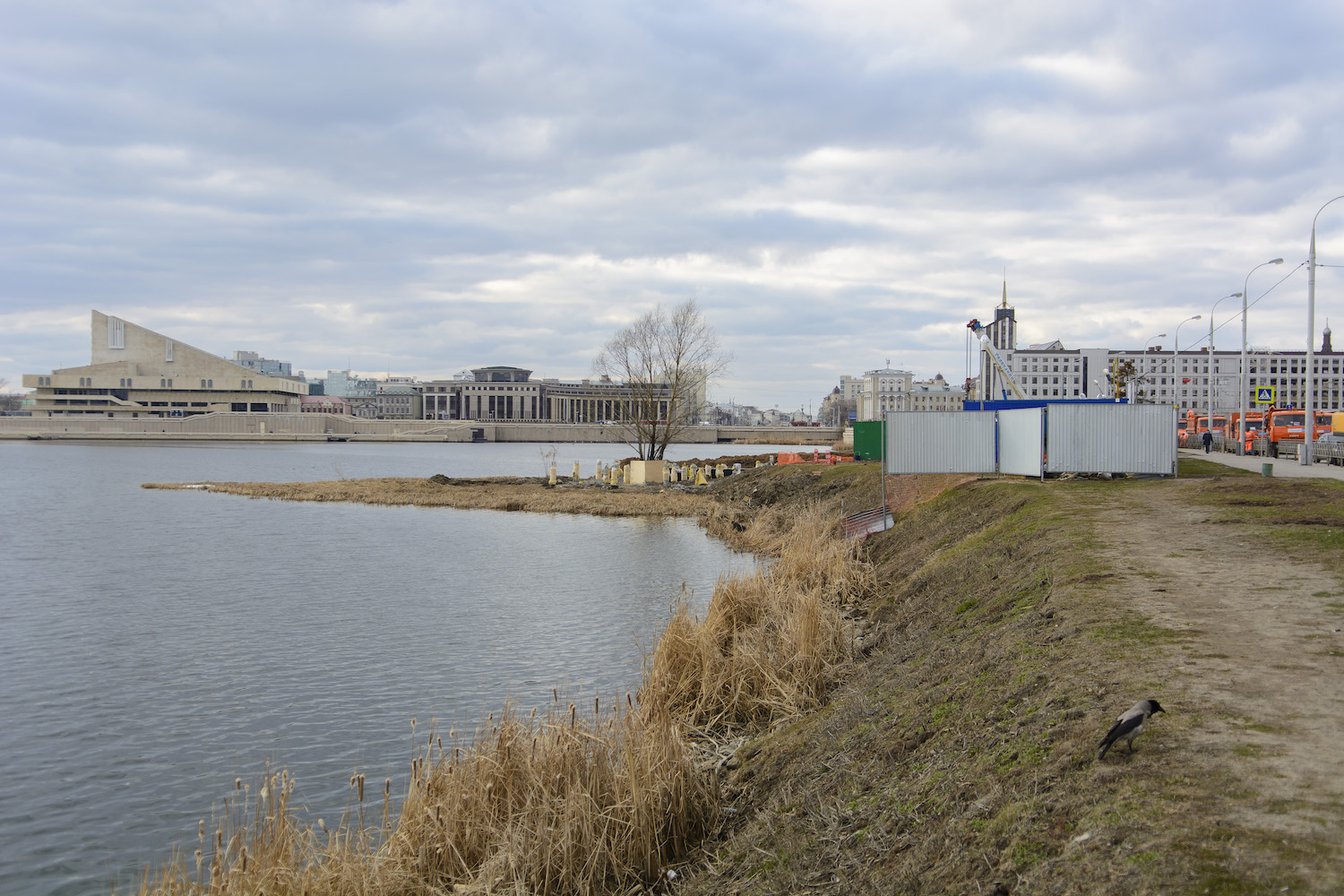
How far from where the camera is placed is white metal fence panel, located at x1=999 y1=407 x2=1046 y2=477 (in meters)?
23.3

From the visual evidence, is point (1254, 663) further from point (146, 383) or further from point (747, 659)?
point (146, 383)

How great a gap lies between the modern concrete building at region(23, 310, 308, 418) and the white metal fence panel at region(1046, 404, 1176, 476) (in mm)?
174488

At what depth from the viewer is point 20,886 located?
7707 millimetres

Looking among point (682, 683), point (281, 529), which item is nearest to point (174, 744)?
point (682, 683)

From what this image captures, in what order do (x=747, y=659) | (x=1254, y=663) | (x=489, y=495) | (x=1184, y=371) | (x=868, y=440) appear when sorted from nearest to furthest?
(x=1254, y=663), (x=747, y=659), (x=868, y=440), (x=489, y=495), (x=1184, y=371)

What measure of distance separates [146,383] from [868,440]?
16785cm

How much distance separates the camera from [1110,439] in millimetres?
24141

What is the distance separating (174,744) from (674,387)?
1888 inches

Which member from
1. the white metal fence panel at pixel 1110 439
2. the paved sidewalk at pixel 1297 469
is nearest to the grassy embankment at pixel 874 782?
the white metal fence panel at pixel 1110 439

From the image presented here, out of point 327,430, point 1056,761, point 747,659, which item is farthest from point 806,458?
point 327,430

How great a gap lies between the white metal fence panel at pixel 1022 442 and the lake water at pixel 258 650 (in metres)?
7.94

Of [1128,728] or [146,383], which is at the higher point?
[146,383]

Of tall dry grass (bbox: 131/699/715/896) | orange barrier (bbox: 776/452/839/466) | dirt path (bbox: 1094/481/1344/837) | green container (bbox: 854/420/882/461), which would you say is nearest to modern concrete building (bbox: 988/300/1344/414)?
orange barrier (bbox: 776/452/839/466)

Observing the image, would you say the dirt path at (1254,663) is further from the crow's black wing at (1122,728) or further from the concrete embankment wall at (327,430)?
the concrete embankment wall at (327,430)
